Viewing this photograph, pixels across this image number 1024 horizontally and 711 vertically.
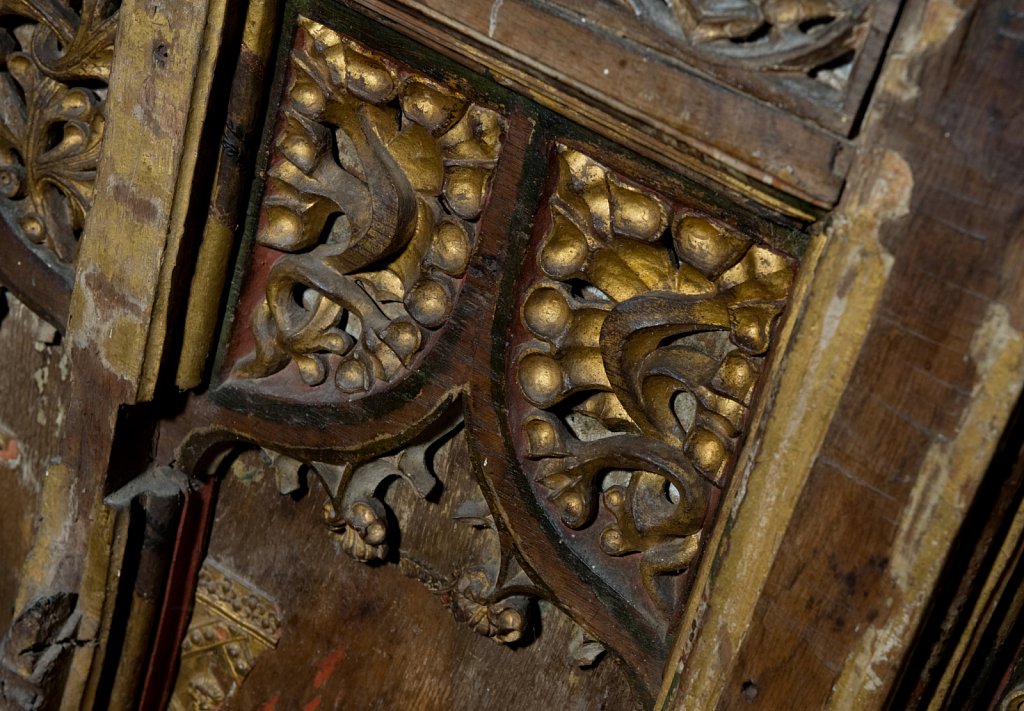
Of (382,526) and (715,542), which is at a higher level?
(715,542)

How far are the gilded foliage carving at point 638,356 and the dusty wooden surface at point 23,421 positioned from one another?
0.60 m

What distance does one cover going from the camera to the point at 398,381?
1.20 m

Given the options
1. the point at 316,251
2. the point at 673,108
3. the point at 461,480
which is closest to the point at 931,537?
the point at 673,108

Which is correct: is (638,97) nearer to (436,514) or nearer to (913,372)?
(913,372)

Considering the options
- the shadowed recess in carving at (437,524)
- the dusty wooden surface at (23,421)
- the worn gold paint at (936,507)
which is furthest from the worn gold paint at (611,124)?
the dusty wooden surface at (23,421)

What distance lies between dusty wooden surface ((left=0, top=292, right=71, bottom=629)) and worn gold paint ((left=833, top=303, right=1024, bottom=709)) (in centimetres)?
89

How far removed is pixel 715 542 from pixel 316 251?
0.46 metres

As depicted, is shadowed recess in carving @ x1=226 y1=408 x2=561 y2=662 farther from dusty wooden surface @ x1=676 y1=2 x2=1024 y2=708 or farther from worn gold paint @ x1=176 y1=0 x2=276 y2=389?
dusty wooden surface @ x1=676 y1=2 x2=1024 y2=708

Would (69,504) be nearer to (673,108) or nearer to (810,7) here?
(673,108)

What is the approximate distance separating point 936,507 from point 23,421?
105 centimetres

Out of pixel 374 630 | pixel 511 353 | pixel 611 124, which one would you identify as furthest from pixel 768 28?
pixel 374 630

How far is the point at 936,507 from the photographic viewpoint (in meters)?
0.89

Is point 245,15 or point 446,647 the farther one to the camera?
point 446,647

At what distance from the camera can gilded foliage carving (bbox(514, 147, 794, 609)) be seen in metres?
1.00
